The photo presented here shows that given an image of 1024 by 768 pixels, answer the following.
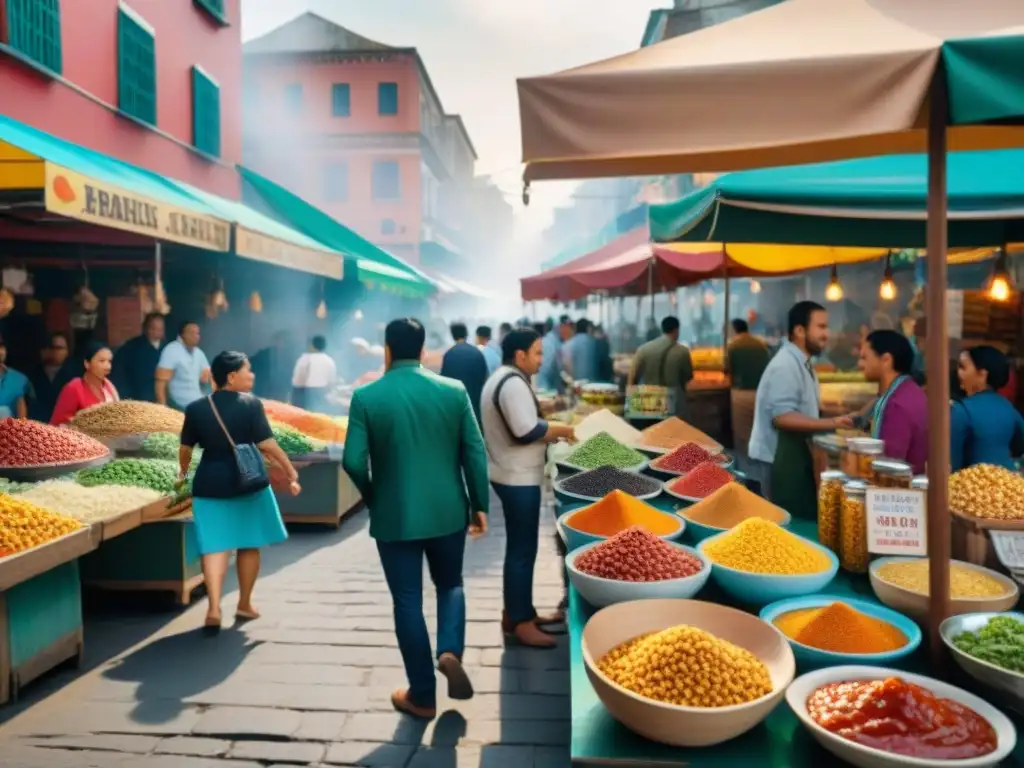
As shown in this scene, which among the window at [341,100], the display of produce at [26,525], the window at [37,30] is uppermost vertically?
the window at [341,100]

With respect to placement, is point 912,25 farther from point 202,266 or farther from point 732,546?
point 202,266

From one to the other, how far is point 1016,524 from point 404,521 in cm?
273

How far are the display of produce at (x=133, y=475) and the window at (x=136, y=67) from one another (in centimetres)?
674

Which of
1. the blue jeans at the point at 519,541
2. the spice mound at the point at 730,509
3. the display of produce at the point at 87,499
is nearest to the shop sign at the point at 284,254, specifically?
the display of produce at the point at 87,499

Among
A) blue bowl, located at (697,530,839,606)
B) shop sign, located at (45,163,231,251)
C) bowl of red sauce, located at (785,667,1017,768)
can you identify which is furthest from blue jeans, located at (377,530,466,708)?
shop sign, located at (45,163,231,251)

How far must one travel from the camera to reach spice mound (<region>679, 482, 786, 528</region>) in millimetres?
3793

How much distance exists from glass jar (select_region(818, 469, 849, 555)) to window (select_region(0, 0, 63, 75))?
29.6 feet

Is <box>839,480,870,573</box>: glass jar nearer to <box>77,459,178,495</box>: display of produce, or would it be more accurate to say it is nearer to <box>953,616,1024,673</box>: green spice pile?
<box>953,616,1024,673</box>: green spice pile

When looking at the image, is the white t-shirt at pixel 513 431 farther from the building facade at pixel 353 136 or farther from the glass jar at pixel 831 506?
the building facade at pixel 353 136

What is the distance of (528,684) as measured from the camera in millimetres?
4527

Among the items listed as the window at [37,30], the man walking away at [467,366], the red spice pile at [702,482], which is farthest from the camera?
the man walking away at [467,366]

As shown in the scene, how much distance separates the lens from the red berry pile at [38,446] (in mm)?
5699

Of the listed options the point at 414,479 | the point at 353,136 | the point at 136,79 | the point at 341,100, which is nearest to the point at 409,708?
the point at 414,479

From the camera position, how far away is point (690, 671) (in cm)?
220
